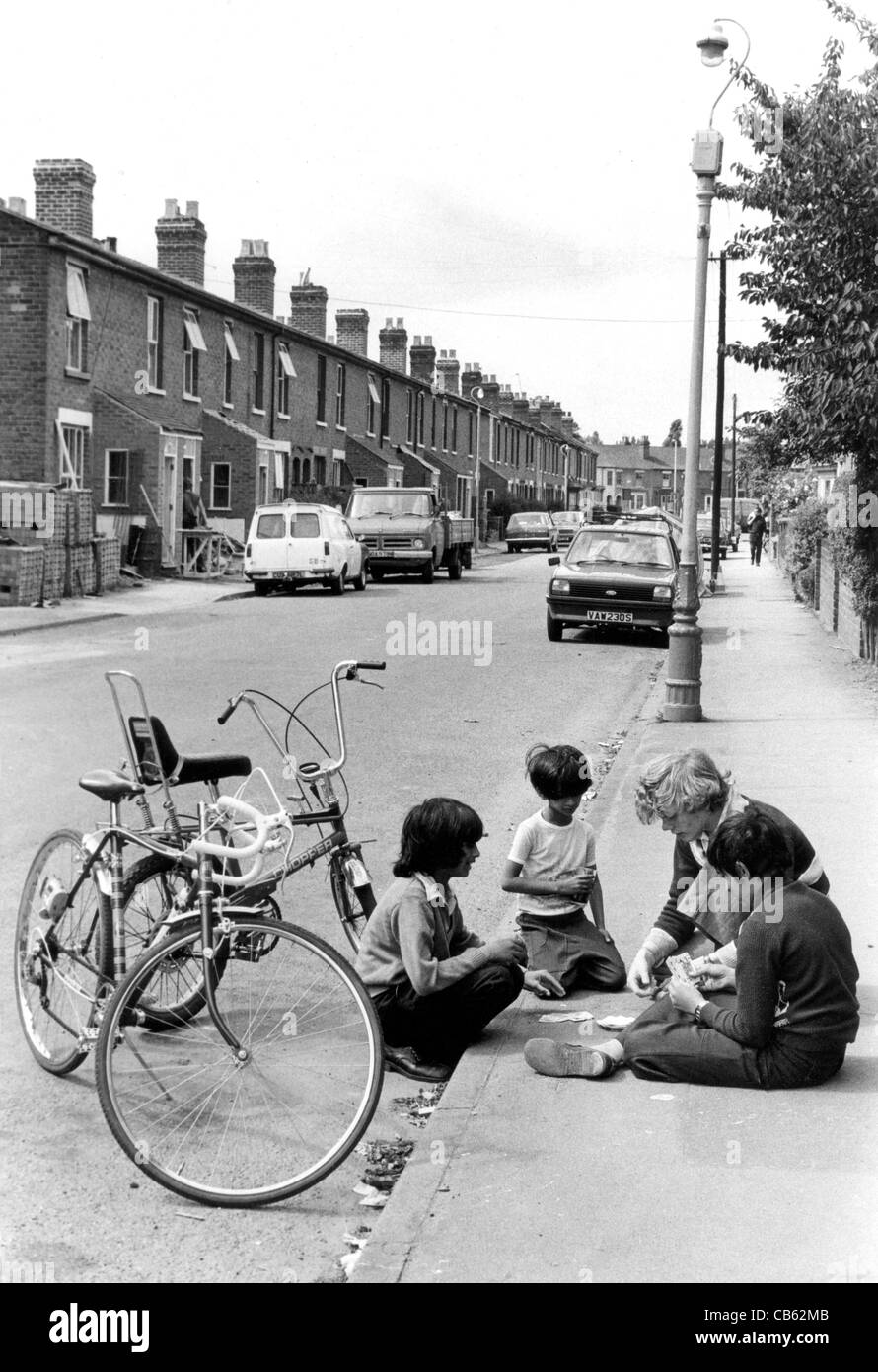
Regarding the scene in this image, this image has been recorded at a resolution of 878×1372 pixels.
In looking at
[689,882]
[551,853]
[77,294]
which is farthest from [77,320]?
[689,882]

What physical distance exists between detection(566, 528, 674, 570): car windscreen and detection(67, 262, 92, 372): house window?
12838mm

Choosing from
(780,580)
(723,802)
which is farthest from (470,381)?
(723,802)

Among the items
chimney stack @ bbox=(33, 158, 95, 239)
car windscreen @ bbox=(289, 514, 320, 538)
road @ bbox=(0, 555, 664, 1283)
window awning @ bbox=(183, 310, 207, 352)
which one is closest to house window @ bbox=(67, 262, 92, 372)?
chimney stack @ bbox=(33, 158, 95, 239)

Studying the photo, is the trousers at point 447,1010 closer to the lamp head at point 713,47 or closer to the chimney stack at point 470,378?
the lamp head at point 713,47

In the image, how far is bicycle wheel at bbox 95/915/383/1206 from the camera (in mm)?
3922

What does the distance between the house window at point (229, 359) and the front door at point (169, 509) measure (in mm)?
5928

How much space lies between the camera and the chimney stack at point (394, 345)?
2473 inches

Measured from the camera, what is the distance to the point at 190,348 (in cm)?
3619

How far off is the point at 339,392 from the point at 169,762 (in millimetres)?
46154

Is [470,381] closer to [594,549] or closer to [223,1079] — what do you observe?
[594,549]

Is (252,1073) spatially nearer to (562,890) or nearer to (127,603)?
(562,890)

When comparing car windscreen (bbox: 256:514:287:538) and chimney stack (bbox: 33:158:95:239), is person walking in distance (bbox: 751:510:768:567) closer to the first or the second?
car windscreen (bbox: 256:514:287:538)

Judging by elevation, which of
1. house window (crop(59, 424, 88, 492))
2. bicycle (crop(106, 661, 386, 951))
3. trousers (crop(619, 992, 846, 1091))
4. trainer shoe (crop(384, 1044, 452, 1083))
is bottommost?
trainer shoe (crop(384, 1044, 452, 1083))
